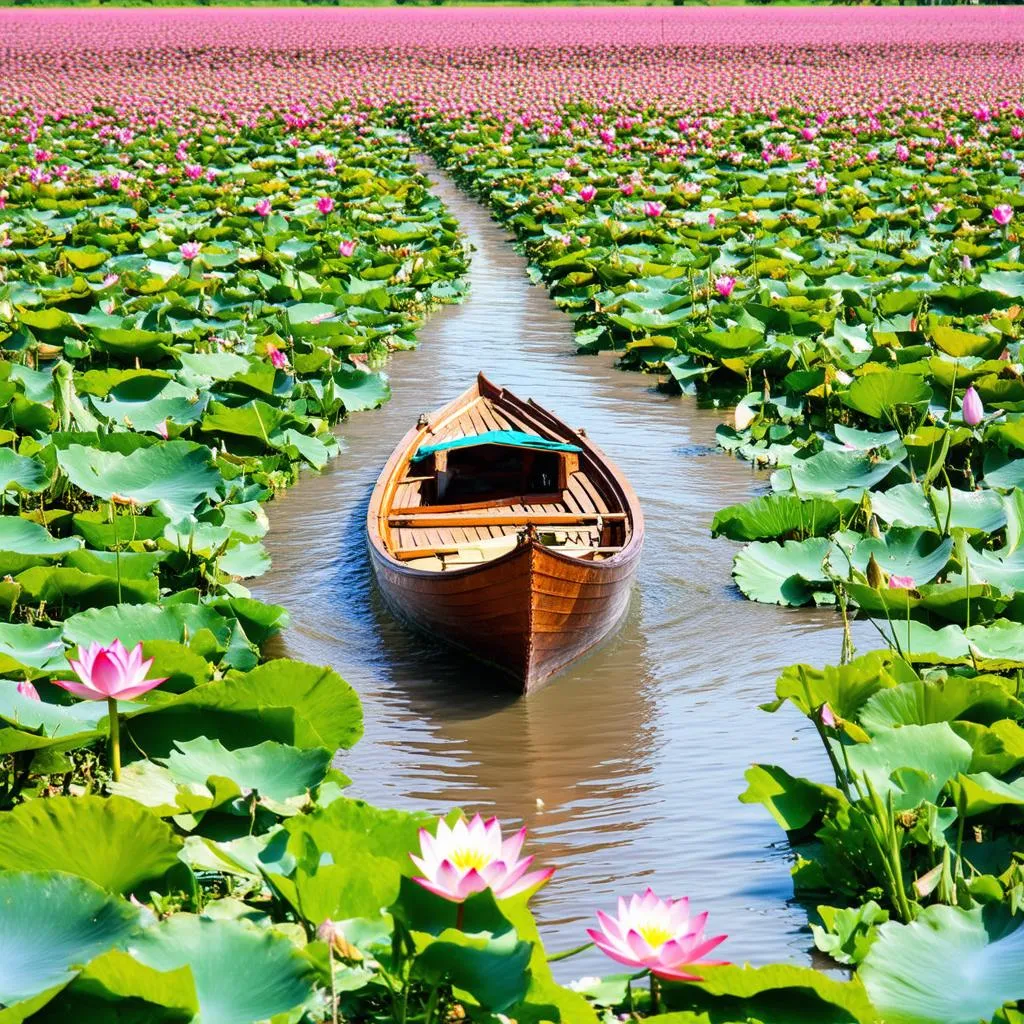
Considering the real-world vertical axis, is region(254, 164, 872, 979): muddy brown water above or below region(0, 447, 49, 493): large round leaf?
below

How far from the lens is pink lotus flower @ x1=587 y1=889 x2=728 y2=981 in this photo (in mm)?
2279

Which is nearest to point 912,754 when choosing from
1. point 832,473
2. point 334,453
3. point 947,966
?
point 947,966

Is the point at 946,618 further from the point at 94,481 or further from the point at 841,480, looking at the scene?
the point at 94,481

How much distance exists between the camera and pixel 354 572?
6.66 m

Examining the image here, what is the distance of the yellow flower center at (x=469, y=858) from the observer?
2482 millimetres

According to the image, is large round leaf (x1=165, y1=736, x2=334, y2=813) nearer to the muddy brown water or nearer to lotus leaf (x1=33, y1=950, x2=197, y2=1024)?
the muddy brown water

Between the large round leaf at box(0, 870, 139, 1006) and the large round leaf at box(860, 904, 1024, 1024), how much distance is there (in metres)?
1.41

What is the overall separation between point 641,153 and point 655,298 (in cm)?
940

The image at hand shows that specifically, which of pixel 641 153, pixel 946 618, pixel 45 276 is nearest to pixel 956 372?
pixel 946 618

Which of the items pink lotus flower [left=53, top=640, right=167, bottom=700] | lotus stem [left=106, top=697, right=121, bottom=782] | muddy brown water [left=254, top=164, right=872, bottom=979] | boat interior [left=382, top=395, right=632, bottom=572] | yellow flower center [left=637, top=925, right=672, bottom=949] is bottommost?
muddy brown water [left=254, top=164, right=872, bottom=979]

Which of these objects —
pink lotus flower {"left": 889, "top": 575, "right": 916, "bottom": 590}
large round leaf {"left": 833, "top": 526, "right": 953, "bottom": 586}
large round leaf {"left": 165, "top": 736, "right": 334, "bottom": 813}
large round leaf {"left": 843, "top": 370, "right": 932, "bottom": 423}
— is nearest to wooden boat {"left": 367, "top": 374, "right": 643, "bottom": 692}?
large round leaf {"left": 833, "top": 526, "right": 953, "bottom": 586}

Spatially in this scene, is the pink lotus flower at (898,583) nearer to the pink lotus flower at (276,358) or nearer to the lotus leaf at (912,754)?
the lotus leaf at (912,754)

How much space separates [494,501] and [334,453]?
1.83 metres

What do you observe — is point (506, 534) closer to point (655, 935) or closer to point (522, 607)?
point (522, 607)
